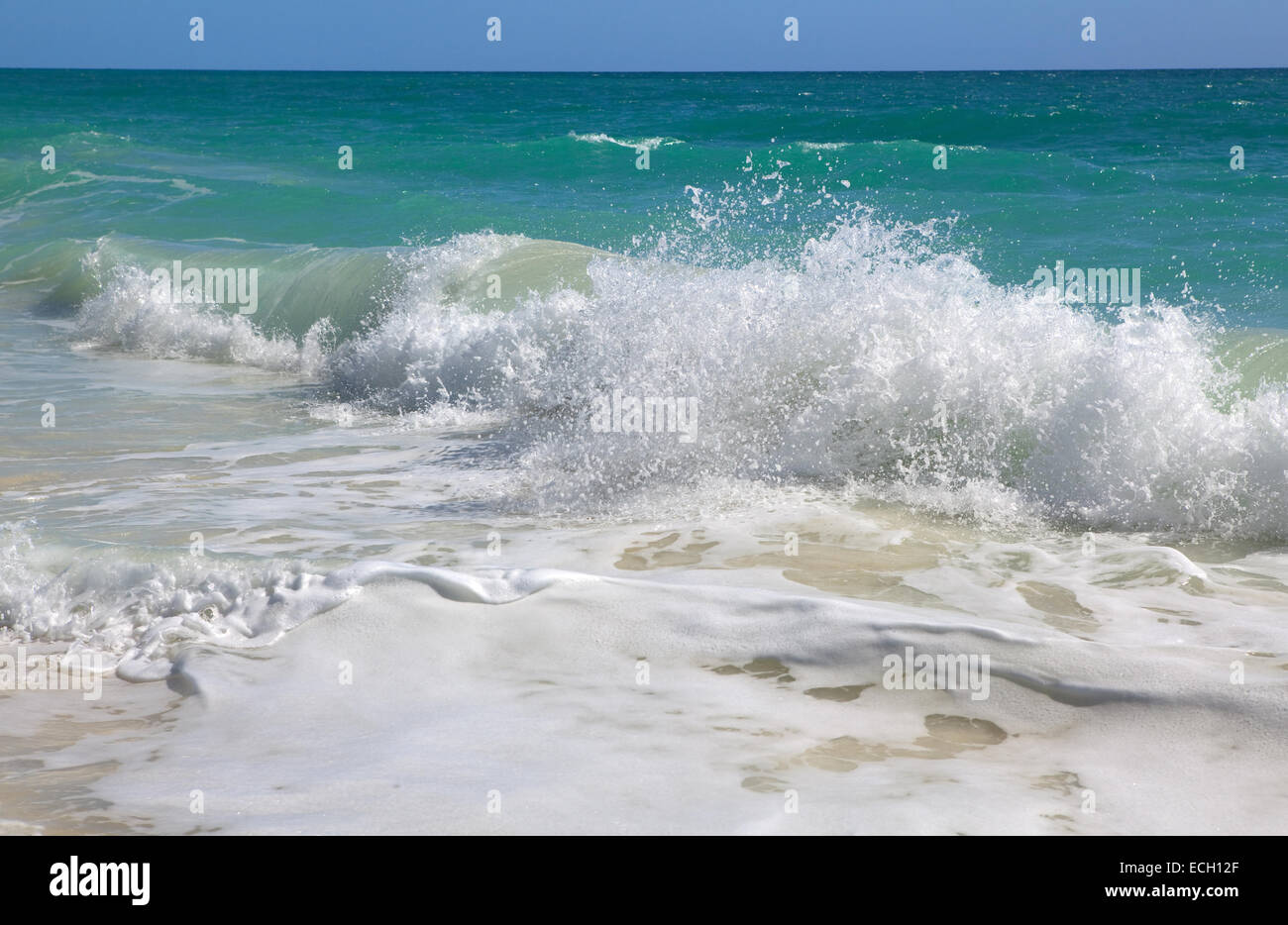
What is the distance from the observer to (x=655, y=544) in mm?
4918

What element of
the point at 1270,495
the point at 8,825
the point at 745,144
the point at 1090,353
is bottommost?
the point at 8,825

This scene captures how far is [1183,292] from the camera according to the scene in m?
10.2

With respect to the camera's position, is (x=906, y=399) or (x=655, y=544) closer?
(x=655, y=544)

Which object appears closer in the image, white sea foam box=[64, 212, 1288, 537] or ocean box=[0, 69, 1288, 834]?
ocean box=[0, 69, 1288, 834]

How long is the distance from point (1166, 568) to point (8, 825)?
3980mm

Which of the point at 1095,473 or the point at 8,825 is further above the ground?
the point at 1095,473

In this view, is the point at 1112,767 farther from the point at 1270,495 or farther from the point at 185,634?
the point at 185,634

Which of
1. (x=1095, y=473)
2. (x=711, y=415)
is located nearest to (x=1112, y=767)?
(x=1095, y=473)

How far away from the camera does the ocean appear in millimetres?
A: 3039

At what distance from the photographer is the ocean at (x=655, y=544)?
304cm

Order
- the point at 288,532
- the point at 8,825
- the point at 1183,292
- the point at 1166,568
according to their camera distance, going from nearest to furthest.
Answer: the point at 8,825, the point at 1166,568, the point at 288,532, the point at 1183,292

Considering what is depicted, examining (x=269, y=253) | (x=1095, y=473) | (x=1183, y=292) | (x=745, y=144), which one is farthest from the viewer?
(x=745, y=144)

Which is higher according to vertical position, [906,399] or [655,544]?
[906,399]

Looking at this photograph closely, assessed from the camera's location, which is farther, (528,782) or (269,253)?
(269,253)
